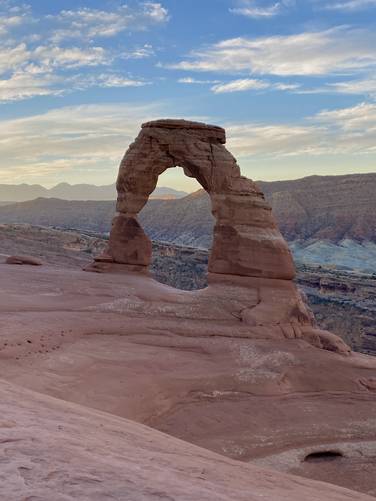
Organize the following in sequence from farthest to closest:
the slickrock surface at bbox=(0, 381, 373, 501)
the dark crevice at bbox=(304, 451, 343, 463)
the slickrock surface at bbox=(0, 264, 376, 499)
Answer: the dark crevice at bbox=(304, 451, 343, 463), the slickrock surface at bbox=(0, 264, 376, 499), the slickrock surface at bbox=(0, 381, 373, 501)

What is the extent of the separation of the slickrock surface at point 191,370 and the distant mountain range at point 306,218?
218ft

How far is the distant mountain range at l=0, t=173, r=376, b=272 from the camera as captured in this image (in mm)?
87250

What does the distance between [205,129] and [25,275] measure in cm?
808

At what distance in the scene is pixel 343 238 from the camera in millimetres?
91250

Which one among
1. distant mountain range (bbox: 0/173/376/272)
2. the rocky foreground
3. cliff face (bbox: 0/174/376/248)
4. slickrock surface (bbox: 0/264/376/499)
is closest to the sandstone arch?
slickrock surface (bbox: 0/264/376/499)

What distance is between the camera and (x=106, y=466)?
13.6 ft

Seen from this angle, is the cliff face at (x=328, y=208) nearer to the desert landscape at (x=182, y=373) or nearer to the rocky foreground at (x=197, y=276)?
the rocky foreground at (x=197, y=276)

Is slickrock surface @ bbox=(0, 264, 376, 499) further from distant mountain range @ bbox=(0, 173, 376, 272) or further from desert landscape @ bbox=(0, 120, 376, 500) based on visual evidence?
distant mountain range @ bbox=(0, 173, 376, 272)

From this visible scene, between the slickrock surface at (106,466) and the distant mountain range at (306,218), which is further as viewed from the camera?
the distant mountain range at (306,218)

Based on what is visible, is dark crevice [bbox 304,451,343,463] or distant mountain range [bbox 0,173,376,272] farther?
distant mountain range [bbox 0,173,376,272]

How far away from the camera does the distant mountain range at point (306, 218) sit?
8725 centimetres

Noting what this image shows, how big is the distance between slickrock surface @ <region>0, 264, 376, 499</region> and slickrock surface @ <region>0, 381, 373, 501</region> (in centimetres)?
383

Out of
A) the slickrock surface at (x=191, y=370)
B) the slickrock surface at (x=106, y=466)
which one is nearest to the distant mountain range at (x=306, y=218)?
the slickrock surface at (x=191, y=370)

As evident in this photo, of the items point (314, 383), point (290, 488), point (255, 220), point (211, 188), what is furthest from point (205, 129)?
point (290, 488)
